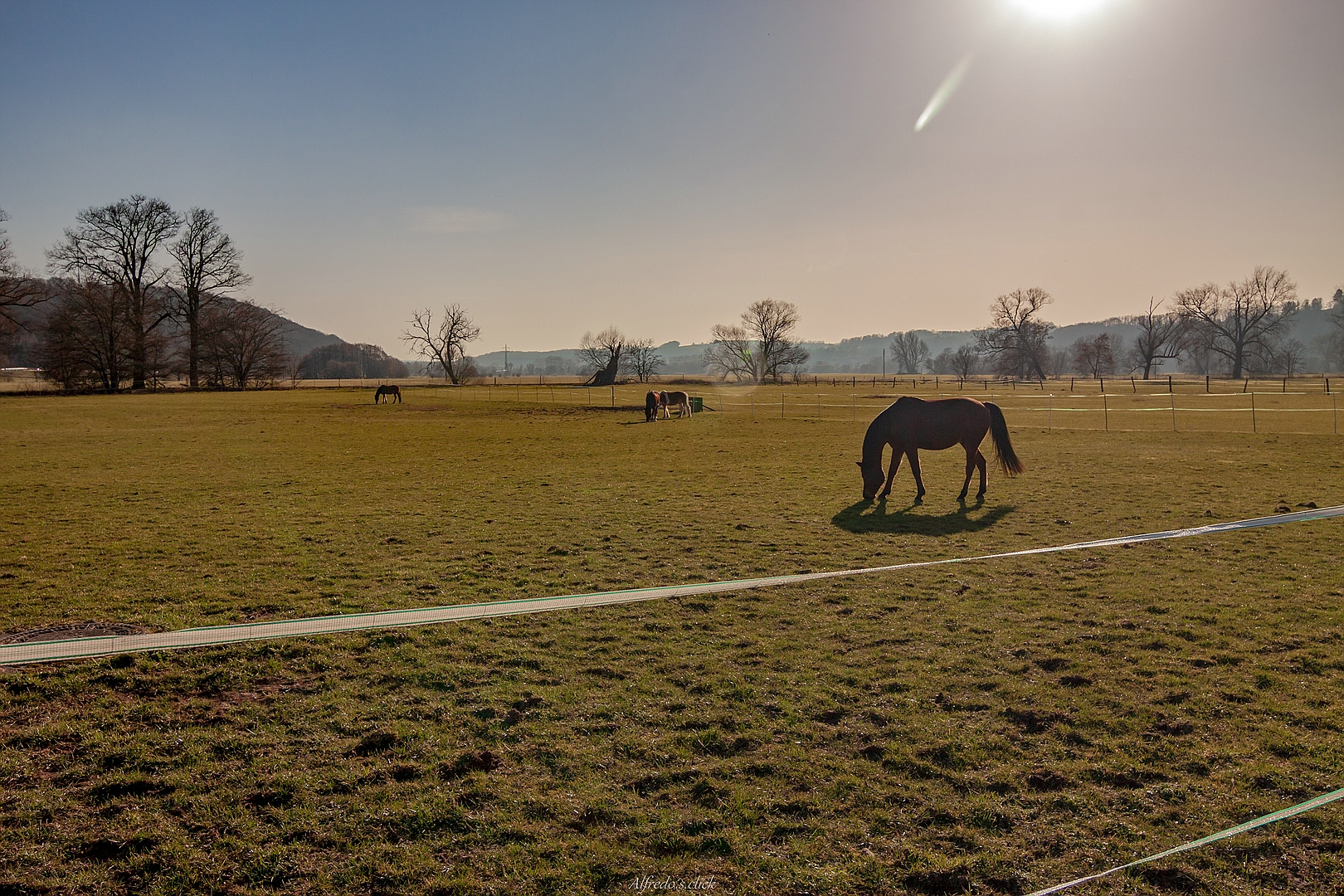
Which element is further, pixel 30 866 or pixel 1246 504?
pixel 1246 504

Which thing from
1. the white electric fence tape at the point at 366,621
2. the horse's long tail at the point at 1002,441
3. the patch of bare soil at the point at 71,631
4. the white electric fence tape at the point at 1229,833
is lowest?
the white electric fence tape at the point at 1229,833

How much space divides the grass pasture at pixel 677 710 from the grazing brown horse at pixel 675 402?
935 inches

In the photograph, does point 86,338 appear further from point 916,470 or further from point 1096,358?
point 1096,358

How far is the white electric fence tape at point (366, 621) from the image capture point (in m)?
5.31

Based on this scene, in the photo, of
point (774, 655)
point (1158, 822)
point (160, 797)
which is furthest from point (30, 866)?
point (1158, 822)

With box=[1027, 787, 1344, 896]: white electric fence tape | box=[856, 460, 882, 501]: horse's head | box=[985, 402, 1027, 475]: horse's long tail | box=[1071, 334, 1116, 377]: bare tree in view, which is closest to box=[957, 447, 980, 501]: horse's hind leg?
box=[985, 402, 1027, 475]: horse's long tail

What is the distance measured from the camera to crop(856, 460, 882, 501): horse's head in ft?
37.7

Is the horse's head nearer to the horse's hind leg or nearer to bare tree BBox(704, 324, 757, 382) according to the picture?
the horse's hind leg

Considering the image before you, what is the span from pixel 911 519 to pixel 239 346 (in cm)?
6644

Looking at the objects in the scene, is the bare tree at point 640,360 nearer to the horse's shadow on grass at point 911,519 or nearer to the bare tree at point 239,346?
the bare tree at point 239,346

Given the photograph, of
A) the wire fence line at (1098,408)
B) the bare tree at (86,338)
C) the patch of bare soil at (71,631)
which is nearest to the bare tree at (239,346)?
the bare tree at (86,338)

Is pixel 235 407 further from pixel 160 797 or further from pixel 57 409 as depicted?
pixel 160 797

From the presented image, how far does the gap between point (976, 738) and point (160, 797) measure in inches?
164

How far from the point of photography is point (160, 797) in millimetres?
3455
